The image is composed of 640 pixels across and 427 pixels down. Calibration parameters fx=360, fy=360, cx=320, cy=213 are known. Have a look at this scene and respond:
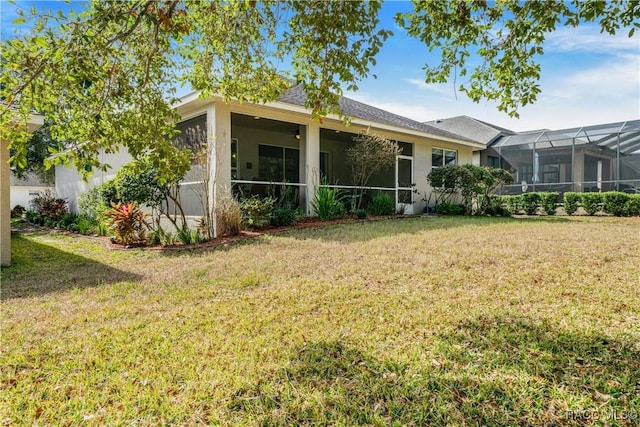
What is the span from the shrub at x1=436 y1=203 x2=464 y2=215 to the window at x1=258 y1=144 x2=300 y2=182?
233 inches

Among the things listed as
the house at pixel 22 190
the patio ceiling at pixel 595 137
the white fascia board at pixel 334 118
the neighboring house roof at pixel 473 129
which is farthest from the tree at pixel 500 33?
the house at pixel 22 190

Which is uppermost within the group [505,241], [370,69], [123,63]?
[123,63]

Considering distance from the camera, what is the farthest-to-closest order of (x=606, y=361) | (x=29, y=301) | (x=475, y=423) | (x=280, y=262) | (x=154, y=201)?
(x=154, y=201)
(x=280, y=262)
(x=29, y=301)
(x=606, y=361)
(x=475, y=423)

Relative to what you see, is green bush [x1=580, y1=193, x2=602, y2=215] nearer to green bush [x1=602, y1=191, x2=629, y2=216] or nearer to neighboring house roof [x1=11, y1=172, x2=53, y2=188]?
green bush [x1=602, y1=191, x2=629, y2=216]

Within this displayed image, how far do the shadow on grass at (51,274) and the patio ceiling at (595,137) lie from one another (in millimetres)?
19735

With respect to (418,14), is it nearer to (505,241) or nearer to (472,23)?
(472,23)

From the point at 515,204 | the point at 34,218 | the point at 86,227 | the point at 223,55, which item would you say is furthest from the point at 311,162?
the point at 34,218

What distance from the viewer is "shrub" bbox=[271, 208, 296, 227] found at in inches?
381

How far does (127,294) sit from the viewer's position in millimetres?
4738

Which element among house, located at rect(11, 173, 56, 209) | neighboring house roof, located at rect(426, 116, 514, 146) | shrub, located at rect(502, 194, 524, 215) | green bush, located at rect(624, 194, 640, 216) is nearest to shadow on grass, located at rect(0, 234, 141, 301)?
shrub, located at rect(502, 194, 524, 215)

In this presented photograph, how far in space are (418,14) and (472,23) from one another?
71 centimetres

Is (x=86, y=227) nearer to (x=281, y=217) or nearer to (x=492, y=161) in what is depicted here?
(x=281, y=217)

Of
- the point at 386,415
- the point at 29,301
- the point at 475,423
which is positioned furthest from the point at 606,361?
the point at 29,301

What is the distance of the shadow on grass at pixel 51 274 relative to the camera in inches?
205
